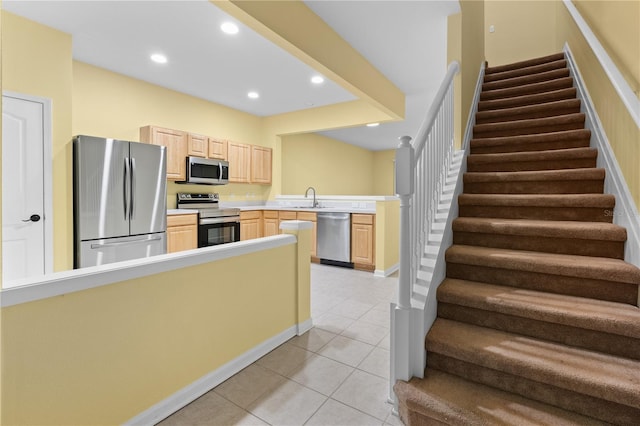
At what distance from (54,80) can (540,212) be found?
4340mm

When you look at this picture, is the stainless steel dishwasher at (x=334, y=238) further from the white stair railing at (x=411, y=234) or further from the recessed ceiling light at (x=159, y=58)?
the recessed ceiling light at (x=159, y=58)

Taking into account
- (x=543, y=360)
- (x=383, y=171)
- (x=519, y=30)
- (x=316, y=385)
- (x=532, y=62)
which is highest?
(x=519, y=30)

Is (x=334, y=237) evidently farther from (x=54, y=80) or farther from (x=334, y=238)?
(x=54, y=80)

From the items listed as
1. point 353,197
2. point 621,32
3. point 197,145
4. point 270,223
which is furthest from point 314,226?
point 621,32

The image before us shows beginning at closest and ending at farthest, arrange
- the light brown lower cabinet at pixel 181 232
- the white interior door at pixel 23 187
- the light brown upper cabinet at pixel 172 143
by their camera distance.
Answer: the white interior door at pixel 23 187, the light brown lower cabinet at pixel 181 232, the light brown upper cabinet at pixel 172 143

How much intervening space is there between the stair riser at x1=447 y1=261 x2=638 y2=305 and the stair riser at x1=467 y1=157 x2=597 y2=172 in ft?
3.71

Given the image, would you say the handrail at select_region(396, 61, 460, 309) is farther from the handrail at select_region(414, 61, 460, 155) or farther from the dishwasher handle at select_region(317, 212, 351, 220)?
the dishwasher handle at select_region(317, 212, 351, 220)

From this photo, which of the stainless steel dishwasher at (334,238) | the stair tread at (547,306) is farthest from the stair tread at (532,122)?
the stainless steel dishwasher at (334,238)

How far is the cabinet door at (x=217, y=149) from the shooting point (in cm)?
509

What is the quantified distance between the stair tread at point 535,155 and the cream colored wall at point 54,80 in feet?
12.8

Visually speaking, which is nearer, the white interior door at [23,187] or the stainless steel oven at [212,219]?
the white interior door at [23,187]

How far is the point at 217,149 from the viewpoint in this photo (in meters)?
5.20

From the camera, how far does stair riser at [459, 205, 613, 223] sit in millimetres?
Result: 2023

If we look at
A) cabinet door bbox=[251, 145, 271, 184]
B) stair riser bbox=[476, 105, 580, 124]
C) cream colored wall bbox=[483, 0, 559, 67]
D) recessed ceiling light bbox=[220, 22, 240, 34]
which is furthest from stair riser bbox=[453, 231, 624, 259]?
→ cream colored wall bbox=[483, 0, 559, 67]
